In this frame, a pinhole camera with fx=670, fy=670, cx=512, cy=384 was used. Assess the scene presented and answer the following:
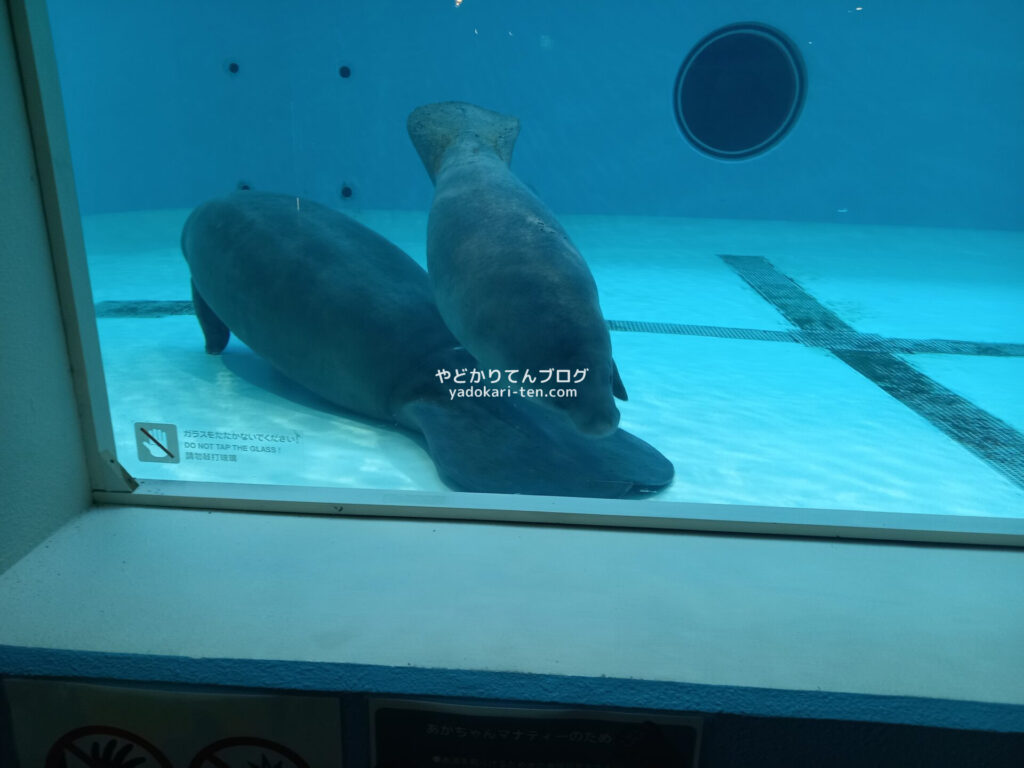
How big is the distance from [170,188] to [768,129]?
2.64 metres

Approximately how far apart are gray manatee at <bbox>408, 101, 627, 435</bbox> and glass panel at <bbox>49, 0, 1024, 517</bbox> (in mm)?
10

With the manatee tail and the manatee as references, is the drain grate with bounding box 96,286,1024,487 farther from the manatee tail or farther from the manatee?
the manatee tail

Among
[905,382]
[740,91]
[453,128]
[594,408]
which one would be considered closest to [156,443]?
[594,408]

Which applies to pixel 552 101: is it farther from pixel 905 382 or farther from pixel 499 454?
pixel 905 382

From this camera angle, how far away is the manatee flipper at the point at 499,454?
1.91 m

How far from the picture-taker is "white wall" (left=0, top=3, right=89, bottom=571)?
102 centimetres

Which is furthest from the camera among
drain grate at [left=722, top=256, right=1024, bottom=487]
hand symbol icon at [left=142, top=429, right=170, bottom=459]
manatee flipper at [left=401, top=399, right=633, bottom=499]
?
drain grate at [left=722, top=256, right=1024, bottom=487]

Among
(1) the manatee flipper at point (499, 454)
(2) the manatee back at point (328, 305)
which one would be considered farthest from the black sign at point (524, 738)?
(2) the manatee back at point (328, 305)

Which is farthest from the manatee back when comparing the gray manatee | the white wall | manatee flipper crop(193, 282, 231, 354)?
the white wall

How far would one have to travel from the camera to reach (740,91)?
3.08 metres

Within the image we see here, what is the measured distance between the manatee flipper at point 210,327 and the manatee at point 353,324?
0.16 metres

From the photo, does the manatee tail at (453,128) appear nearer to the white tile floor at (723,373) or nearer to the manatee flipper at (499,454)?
the white tile floor at (723,373)

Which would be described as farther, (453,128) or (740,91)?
(740,91)

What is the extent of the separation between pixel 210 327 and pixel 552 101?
1.67m
